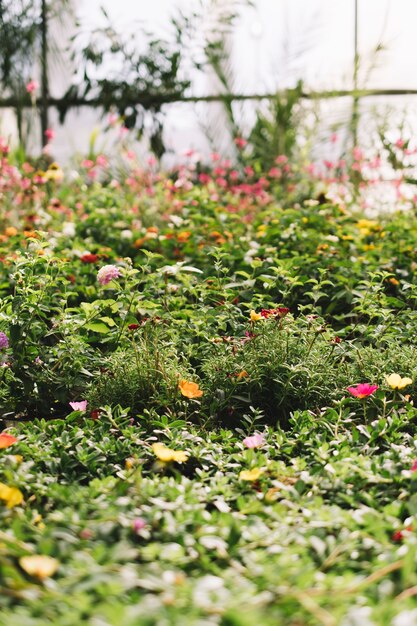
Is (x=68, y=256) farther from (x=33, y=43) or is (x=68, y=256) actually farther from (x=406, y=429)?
(x=33, y=43)

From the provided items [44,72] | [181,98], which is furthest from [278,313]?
[44,72]

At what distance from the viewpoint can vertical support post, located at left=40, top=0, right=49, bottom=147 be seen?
7.26 m

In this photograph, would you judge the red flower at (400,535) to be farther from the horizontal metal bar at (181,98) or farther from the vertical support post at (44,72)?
the vertical support post at (44,72)

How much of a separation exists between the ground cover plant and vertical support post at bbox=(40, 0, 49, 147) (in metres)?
4.31

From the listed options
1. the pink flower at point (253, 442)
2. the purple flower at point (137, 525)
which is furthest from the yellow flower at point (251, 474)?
the purple flower at point (137, 525)

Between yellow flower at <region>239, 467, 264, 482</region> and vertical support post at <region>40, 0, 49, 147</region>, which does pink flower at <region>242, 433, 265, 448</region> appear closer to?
yellow flower at <region>239, 467, 264, 482</region>

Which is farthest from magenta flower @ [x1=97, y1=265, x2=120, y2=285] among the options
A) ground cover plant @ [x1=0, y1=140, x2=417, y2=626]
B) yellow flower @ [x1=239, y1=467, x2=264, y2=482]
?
yellow flower @ [x1=239, y1=467, x2=264, y2=482]

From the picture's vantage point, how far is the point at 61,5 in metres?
7.38

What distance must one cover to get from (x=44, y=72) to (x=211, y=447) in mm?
6458

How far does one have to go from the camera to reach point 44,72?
733 centimetres

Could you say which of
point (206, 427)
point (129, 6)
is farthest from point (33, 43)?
point (206, 427)

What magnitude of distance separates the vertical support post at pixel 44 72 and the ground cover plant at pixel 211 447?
14.1 ft

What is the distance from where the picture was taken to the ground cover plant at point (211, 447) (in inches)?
40.1

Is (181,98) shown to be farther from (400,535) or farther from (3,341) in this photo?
(400,535)
